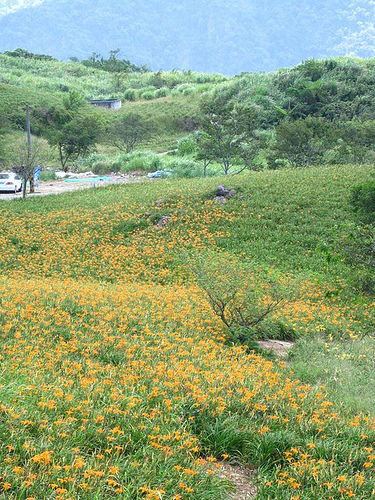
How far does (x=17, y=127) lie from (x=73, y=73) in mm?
37185

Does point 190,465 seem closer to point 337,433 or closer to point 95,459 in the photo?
point 95,459

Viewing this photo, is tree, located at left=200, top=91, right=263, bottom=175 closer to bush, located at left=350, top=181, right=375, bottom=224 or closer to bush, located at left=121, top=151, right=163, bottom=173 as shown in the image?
bush, located at left=121, top=151, right=163, bottom=173

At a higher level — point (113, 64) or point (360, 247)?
point (113, 64)

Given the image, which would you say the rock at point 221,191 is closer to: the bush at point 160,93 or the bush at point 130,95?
the bush at point 160,93

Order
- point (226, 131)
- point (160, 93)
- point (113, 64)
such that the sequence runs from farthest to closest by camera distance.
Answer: point (113, 64) → point (160, 93) → point (226, 131)

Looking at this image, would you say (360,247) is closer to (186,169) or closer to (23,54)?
(186,169)

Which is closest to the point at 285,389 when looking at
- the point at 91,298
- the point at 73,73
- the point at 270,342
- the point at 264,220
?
the point at 270,342

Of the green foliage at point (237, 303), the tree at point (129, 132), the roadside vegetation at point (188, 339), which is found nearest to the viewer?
the roadside vegetation at point (188, 339)

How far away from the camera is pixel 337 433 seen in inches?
167

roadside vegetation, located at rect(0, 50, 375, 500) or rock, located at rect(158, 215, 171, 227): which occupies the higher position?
rock, located at rect(158, 215, 171, 227)

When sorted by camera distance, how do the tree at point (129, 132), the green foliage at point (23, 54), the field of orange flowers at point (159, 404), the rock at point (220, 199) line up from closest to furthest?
the field of orange flowers at point (159, 404) < the rock at point (220, 199) < the tree at point (129, 132) < the green foliage at point (23, 54)

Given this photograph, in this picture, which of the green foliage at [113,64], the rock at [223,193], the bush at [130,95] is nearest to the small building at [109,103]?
the bush at [130,95]

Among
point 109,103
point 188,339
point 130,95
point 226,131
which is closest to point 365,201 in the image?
point 188,339

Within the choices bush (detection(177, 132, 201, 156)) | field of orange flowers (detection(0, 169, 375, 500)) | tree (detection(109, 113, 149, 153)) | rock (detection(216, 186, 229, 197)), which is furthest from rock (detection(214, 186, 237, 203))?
tree (detection(109, 113, 149, 153))
